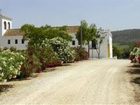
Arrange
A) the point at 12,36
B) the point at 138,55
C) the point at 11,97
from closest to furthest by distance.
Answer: the point at 11,97 < the point at 138,55 < the point at 12,36

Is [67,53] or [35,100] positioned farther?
[67,53]

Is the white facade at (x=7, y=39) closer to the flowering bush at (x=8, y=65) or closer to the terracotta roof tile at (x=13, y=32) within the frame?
the terracotta roof tile at (x=13, y=32)

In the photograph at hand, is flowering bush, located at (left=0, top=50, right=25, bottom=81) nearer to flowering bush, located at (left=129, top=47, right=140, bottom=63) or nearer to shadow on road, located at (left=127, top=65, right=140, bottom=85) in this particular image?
shadow on road, located at (left=127, top=65, right=140, bottom=85)

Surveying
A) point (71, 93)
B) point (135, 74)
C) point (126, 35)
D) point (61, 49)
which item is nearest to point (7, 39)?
point (126, 35)

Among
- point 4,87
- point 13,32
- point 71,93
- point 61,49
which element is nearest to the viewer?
point 71,93

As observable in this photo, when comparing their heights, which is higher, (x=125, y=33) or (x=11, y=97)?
(x=125, y=33)

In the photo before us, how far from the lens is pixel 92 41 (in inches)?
2960

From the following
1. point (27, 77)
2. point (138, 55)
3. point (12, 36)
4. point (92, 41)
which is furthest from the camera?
point (12, 36)

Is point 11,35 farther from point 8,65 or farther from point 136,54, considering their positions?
point 8,65

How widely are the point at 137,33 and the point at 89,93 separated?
103m

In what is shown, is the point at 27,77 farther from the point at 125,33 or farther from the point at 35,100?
the point at 125,33

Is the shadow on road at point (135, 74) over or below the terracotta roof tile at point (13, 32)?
below

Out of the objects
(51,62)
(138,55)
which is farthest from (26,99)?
(51,62)

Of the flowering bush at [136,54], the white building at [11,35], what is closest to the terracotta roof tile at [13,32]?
the white building at [11,35]
